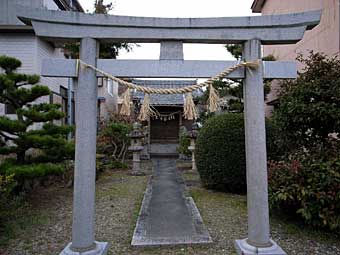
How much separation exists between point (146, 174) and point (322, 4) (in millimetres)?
7532

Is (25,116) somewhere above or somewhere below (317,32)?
below

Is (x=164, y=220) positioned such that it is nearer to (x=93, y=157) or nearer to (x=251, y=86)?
(x=93, y=157)

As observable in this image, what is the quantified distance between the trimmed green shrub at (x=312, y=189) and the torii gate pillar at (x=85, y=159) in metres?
2.91

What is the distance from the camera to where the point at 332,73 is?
5.08 m

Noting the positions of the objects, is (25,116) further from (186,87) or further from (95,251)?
(186,87)

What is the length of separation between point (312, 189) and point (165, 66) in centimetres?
291

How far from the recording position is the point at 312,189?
4.50 m

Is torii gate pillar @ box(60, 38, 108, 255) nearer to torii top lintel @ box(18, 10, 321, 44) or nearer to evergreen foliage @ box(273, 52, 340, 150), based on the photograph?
torii top lintel @ box(18, 10, 321, 44)

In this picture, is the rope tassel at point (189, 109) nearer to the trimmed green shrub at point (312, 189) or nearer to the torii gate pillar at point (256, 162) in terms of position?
the torii gate pillar at point (256, 162)

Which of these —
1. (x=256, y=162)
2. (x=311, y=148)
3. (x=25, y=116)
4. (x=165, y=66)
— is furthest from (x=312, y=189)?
(x=25, y=116)

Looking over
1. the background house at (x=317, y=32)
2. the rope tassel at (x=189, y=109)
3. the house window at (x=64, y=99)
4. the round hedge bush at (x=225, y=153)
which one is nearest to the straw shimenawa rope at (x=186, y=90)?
the rope tassel at (x=189, y=109)

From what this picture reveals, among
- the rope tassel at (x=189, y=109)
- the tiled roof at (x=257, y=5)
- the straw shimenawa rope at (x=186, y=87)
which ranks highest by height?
the tiled roof at (x=257, y=5)

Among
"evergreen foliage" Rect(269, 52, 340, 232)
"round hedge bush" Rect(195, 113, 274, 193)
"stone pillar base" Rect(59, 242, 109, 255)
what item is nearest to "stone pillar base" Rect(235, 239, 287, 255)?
"evergreen foliage" Rect(269, 52, 340, 232)

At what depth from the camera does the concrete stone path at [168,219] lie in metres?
4.47
